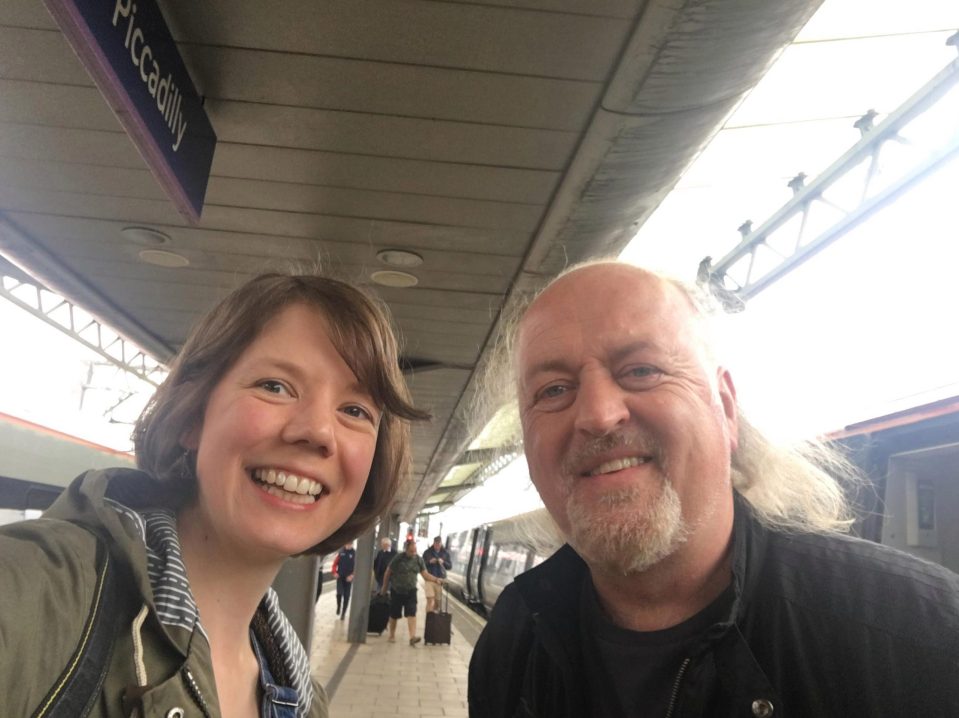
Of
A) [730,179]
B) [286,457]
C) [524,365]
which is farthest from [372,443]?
[730,179]

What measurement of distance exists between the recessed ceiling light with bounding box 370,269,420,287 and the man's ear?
2847 millimetres

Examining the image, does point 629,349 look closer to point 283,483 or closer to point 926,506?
point 283,483

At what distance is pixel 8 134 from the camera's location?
9.98ft

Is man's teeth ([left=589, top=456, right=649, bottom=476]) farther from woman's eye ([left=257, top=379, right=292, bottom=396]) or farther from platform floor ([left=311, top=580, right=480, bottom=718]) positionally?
platform floor ([left=311, top=580, right=480, bottom=718])

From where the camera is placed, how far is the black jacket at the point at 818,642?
1255 millimetres

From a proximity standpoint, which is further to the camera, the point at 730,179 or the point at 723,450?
the point at 730,179

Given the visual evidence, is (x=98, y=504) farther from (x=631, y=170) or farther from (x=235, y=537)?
(x=631, y=170)

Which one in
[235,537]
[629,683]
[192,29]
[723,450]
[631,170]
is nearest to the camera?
[235,537]

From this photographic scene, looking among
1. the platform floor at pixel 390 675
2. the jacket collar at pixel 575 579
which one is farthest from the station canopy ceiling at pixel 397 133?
the platform floor at pixel 390 675

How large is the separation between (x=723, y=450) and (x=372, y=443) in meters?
0.78

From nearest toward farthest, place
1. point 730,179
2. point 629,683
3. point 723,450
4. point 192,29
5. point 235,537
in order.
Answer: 1. point 235,537
2. point 629,683
3. point 723,450
4. point 192,29
5. point 730,179

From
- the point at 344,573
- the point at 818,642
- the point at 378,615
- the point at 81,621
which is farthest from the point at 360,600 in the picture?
the point at 81,621

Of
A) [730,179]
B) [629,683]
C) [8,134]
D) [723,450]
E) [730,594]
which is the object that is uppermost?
[730,179]

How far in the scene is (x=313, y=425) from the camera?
1434 millimetres
